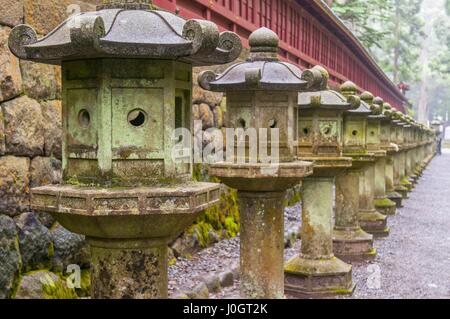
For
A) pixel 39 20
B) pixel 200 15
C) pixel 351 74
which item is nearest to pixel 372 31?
pixel 351 74

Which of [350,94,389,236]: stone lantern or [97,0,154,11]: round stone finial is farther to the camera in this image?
[350,94,389,236]: stone lantern

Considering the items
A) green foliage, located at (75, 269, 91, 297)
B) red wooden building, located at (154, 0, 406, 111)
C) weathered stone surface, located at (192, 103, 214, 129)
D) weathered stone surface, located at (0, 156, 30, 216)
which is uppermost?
red wooden building, located at (154, 0, 406, 111)

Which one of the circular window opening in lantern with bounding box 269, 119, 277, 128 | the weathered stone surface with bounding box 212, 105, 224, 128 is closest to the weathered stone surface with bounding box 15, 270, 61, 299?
the circular window opening in lantern with bounding box 269, 119, 277, 128

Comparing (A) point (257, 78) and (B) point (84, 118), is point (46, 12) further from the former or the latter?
(B) point (84, 118)

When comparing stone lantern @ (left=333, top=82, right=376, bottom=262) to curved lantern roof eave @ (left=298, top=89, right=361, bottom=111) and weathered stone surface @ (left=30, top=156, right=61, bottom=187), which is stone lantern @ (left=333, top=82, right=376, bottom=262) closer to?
curved lantern roof eave @ (left=298, top=89, right=361, bottom=111)

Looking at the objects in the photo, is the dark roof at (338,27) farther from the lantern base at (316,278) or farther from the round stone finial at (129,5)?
the round stone finial at (129,5)

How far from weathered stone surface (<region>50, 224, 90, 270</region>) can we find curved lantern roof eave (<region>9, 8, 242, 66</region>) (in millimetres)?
2289

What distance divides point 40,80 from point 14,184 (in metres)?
1.07

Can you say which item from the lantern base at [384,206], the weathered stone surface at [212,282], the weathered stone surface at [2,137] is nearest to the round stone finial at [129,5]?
the weathered stone surface at [2,137]

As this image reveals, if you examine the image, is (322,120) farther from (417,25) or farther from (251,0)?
(417,25)

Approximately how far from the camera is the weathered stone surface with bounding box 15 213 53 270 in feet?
17.3

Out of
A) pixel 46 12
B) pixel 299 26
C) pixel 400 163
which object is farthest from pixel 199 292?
pixel 400 163

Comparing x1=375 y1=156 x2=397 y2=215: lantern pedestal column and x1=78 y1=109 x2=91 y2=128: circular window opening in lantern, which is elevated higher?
x1=78 y1=109 x2=91 y2=128: circular window opening in lantern

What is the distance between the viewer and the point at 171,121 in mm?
3826
